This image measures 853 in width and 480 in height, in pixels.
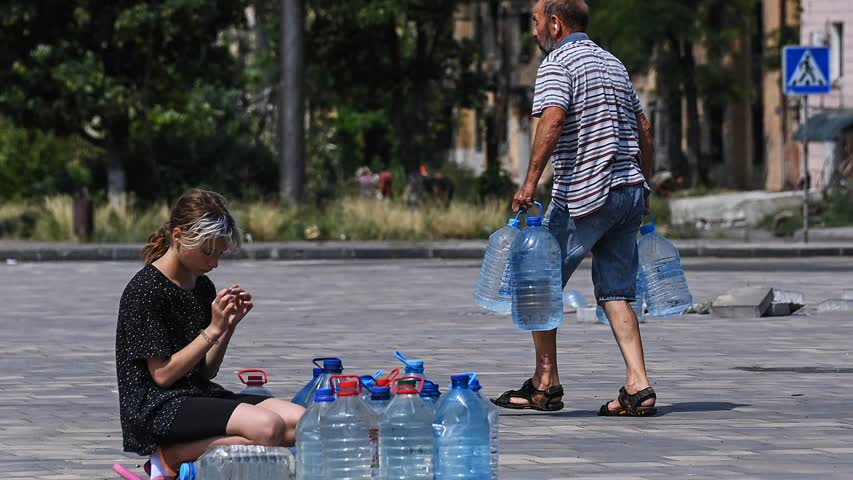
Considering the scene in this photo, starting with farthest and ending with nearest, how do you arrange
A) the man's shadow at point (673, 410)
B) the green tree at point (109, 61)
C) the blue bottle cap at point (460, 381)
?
the green tree at point (109, 61) → the man's shadow at point (673, 410) → the blue bottle cap at point (460, 381)

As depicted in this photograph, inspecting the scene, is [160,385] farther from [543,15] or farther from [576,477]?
[543,15]

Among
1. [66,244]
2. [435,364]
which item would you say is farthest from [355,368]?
[66,244]

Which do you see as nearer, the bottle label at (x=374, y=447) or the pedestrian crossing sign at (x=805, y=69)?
the bottle label at (x=374, y=447)

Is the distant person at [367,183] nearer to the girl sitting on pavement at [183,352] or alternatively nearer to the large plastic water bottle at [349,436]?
the girl sitting on pavement at [183,352]

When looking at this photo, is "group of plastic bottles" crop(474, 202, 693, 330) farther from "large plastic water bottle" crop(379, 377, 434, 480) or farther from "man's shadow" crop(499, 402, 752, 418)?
"large plastic water bottle" crop(379, 377, 434, 480)

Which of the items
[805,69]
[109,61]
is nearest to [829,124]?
[109,61]

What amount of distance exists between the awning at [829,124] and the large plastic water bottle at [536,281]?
126 ft

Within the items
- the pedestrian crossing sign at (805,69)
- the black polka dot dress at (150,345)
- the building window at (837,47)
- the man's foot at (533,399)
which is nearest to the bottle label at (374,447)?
the black polka dot dress at (150,345)

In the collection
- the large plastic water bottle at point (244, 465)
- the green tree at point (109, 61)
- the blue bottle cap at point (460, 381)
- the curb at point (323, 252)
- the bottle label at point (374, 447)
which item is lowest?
the curb at point (323, 252)

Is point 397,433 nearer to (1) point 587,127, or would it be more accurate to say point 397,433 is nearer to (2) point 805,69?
(1) point 587,127

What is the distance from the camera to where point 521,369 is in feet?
38.8

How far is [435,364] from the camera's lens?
11992 mm

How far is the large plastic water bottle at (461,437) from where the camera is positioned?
20.8ft

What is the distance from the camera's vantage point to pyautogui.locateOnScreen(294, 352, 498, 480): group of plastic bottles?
6.21 meters
